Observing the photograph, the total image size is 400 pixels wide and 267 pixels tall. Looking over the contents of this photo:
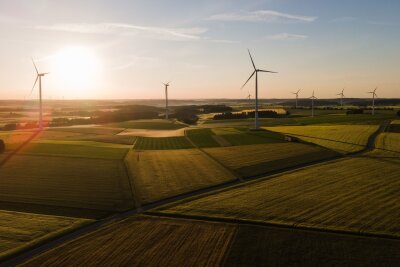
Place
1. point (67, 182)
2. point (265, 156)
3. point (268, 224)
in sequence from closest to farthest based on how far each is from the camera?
point (268, 224), point (67, 182), point (265, 156)

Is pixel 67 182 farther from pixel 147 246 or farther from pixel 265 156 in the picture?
pixel 265 156

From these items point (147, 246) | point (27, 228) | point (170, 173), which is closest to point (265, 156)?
point (170, 173)

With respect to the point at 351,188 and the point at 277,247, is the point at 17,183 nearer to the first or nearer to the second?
the point at 277,247

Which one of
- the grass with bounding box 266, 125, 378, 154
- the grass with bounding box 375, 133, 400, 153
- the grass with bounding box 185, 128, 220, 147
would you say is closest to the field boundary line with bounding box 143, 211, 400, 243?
the grass with bounding box 266, 125, 378, 154

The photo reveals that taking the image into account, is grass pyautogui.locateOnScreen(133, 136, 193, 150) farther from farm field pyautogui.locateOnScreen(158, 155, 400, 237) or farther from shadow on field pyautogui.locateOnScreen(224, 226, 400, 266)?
shadow on field pyautogui.locateOnScreen(224, 226, 400, 266)

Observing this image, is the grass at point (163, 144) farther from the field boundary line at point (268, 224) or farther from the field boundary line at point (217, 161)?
the field boundary line at point (268, 224)

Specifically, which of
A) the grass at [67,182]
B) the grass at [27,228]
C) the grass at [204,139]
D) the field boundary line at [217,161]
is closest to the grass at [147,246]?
the grass at [27,228]
